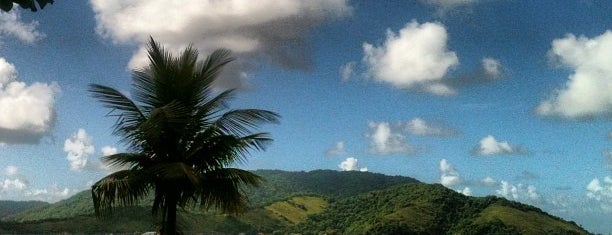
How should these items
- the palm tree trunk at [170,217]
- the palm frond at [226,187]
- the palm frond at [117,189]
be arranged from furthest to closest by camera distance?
the palm frond at [226,187] → the palm tree trunk at [170,217] → the palm frond at [117,189]

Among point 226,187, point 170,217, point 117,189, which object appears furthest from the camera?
point 226,187

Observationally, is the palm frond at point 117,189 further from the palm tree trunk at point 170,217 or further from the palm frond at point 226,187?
the palm frond at point 226,187

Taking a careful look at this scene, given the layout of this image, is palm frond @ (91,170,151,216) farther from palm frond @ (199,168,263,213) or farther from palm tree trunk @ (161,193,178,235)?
palm frond @ (199,168,263,213)

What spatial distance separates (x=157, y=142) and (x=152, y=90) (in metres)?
0.87

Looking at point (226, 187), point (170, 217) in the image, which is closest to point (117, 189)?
point (170, 217)

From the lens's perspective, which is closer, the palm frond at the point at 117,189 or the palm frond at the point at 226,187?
the palm frond at the point at 117,189

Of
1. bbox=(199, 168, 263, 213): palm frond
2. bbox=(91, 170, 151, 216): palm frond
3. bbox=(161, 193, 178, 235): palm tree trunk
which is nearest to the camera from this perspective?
bbox=(91, 170, 151, 216): palm frond

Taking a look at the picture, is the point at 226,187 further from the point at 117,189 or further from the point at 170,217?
the point at 117,189

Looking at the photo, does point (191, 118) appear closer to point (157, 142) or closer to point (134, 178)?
point (157, 142)

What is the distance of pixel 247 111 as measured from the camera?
760 centimetres

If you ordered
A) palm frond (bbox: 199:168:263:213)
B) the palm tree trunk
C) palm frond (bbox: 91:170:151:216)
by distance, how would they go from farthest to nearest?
palm frond (bbox: 199:168:263:213), the palm tree trunk, palm frond (bbox: 91:170:151:216)

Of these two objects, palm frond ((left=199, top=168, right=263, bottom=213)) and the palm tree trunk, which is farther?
palm frond ((left=199, top=168, right=263, bottom=213))

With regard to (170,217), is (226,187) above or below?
above

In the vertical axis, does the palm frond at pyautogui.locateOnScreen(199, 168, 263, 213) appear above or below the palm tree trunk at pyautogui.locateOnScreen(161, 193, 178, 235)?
above
